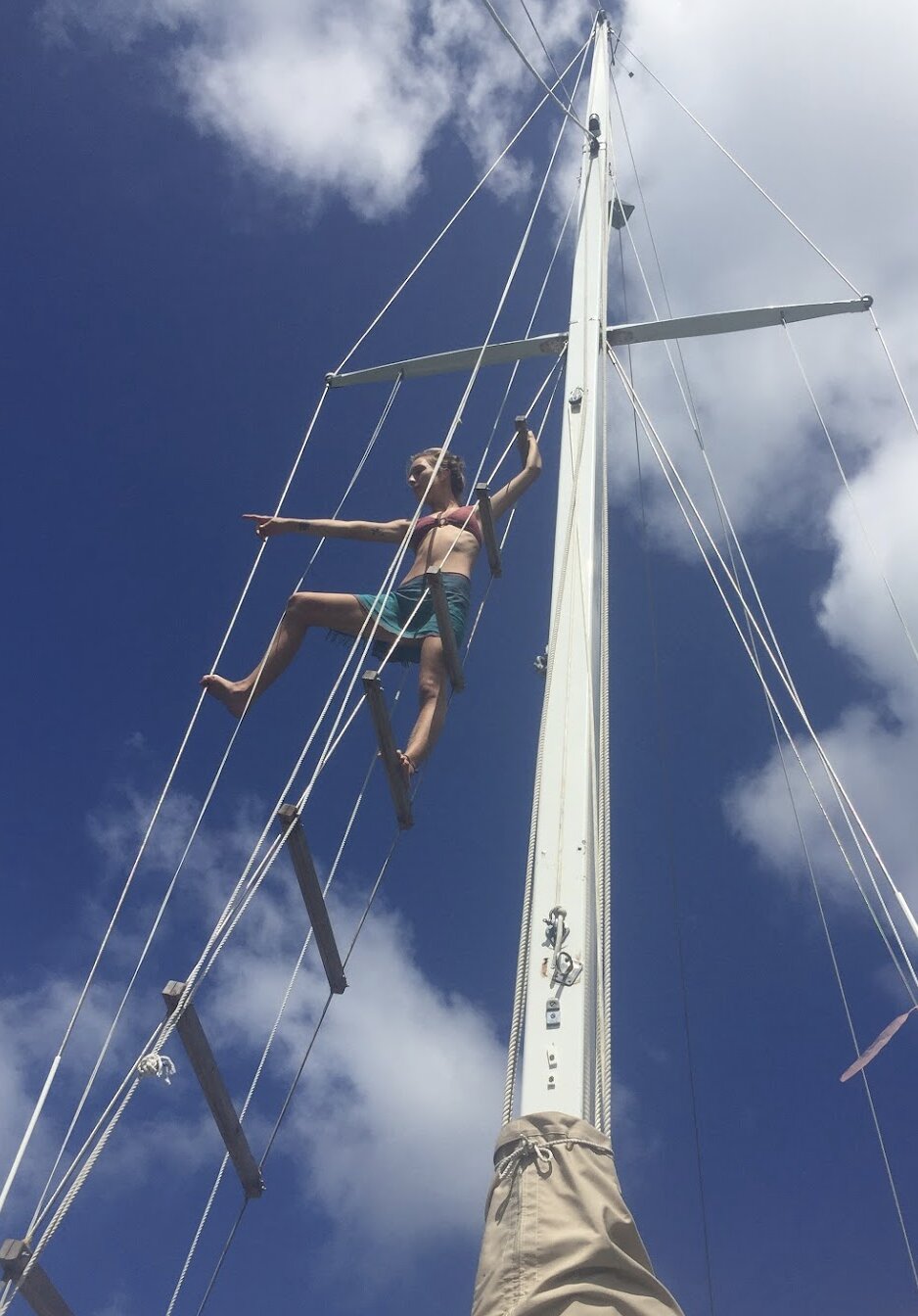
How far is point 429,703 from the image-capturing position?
644cm

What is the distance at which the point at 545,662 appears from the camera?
225 inches

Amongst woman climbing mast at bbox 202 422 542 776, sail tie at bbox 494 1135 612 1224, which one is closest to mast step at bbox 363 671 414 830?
woman climbing mast at bbox 202 422 542 776

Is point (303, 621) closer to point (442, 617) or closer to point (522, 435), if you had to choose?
point (442, 617)

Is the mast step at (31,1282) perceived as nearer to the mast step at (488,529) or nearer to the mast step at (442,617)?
the mast step at (442,617)

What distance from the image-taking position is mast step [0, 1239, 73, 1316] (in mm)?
3676

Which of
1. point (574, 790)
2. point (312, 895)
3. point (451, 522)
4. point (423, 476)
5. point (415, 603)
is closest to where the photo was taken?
point (574, 790)

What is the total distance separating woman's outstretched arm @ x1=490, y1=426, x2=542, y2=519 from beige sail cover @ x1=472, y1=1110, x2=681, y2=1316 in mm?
4732

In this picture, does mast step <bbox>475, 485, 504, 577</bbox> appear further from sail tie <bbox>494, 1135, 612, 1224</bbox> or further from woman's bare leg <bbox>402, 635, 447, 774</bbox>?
sail tie <bbox>494, 1135, 612, 1224</bbox>

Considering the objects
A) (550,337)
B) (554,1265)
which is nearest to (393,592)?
(550,337)

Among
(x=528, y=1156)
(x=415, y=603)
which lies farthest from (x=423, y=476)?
(x=528, y=1156)

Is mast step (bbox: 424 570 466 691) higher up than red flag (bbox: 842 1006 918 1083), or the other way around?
mast step (bbox: 424 570 466 691)

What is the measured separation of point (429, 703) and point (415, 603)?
0.79 metres

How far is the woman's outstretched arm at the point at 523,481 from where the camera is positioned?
7.60 meters

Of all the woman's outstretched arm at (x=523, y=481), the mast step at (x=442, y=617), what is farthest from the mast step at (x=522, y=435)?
the mast step at (x=442, y=617)
